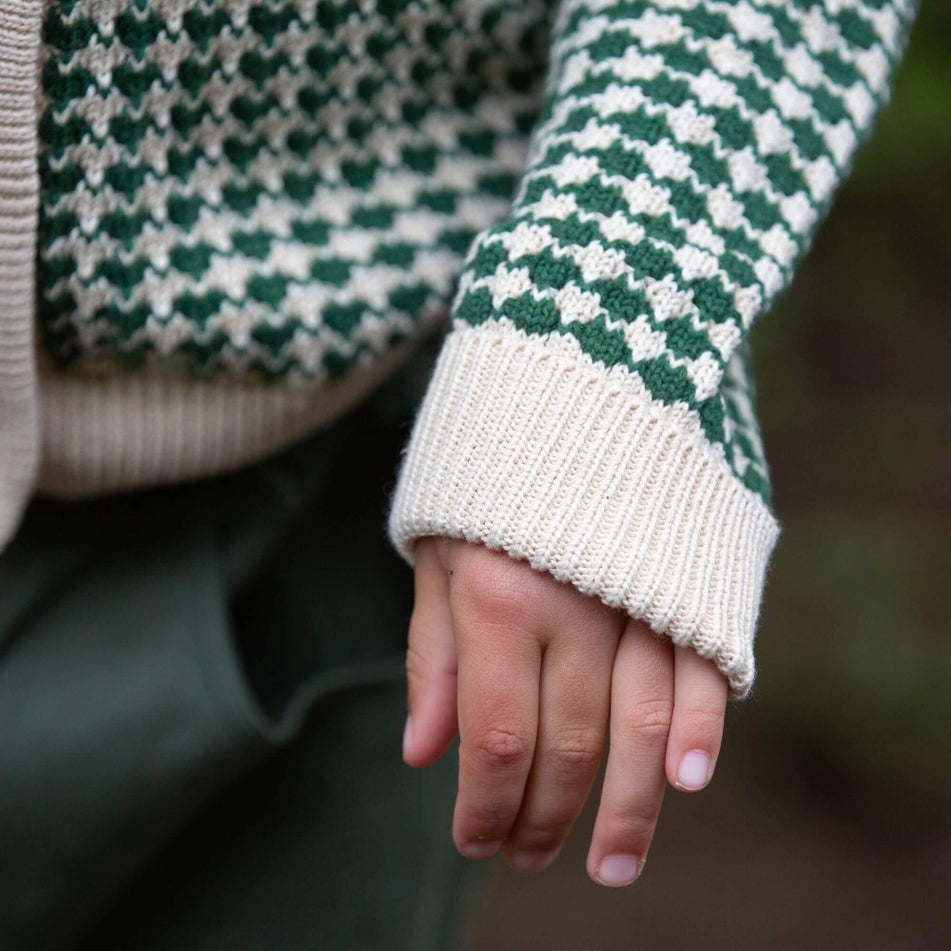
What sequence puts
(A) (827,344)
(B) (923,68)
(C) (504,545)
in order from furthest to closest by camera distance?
(A) (827,344) < (B) (923,68) < (C) (504,545)

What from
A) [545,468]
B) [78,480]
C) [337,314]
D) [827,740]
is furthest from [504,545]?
[827,740]

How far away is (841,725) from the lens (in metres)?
1.53

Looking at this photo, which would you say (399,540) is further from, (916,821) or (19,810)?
(916,821)

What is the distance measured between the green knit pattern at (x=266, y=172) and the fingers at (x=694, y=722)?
0.94 feet

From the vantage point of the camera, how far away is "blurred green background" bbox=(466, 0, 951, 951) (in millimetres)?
1483

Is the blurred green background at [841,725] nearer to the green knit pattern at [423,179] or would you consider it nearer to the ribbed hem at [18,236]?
the green knit pattern at [423,179]

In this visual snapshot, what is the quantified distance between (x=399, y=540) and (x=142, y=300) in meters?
0.21

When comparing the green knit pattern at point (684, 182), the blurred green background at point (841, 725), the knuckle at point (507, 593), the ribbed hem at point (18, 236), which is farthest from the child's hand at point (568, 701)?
the blurred green background at point (841, 725)

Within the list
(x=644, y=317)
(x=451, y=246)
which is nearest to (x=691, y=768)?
(x=644, y=317)

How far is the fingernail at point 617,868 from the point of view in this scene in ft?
1.80

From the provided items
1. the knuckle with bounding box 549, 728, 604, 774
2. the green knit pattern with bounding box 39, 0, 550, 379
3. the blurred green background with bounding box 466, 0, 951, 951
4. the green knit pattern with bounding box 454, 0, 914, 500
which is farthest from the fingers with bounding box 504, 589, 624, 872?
the blurred green background with bounding box 466, 0, 951, 951

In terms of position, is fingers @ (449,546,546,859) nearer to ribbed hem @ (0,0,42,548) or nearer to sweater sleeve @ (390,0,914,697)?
sweater sleeve @ (390,0,914,697)

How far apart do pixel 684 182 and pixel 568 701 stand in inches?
11.4

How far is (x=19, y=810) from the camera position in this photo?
63 cm
